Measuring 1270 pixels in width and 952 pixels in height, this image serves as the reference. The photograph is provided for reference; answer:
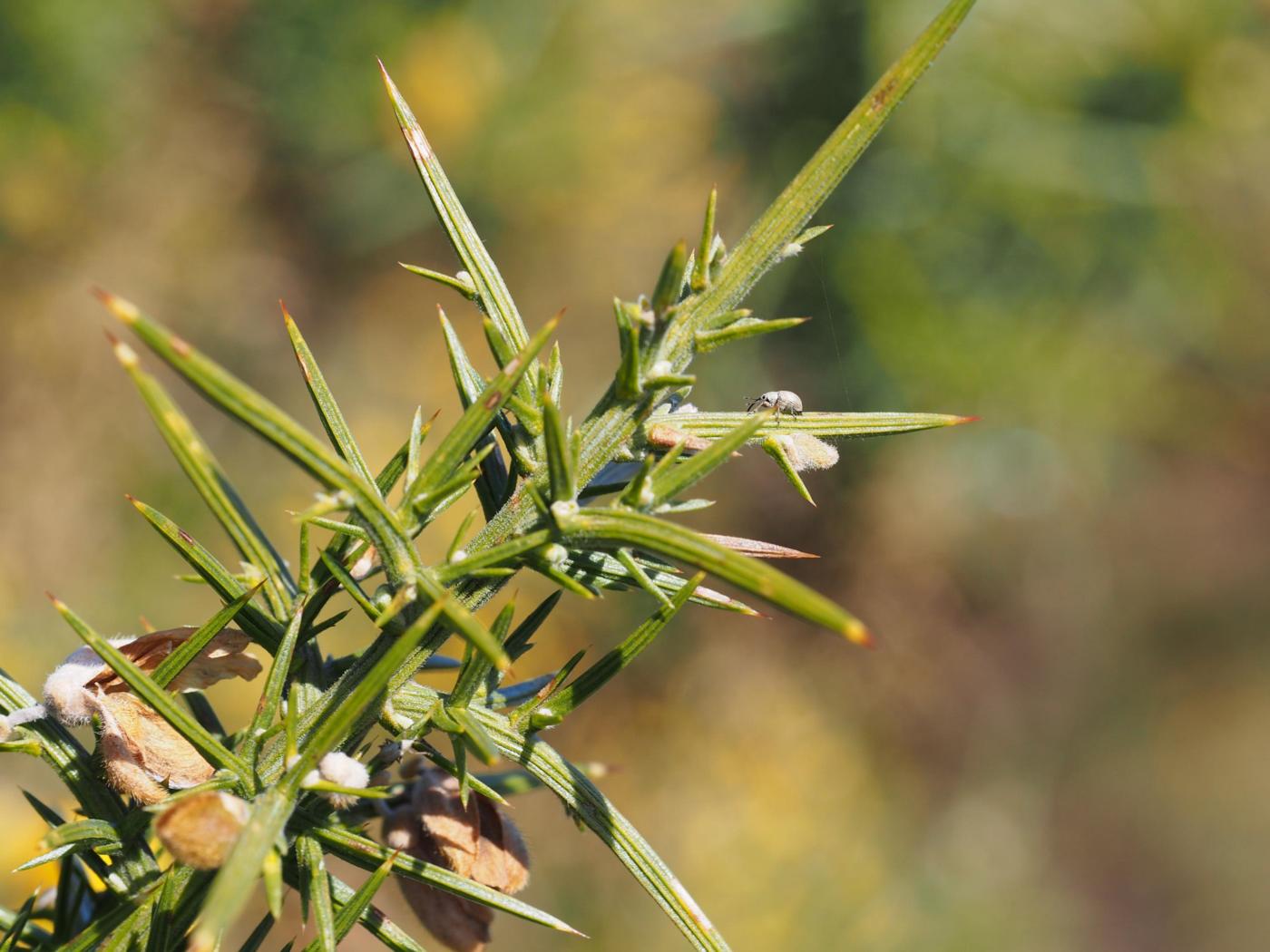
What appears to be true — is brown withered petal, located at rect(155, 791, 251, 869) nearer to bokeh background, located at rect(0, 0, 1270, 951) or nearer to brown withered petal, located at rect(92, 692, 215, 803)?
brown withered petal, located at rect(92, 692, 215, 803)

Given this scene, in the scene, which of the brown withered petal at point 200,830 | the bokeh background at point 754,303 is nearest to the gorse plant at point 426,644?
the brown withered petal at point 200,830

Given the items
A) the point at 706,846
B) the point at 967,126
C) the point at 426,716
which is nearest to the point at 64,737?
the point at 426,716

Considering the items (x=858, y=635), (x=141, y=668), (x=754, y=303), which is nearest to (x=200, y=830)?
(x=141, y=668)

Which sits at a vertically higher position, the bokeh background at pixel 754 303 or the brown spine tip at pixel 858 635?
the brown spine tip at pixel 858 635

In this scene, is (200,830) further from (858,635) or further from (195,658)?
(858,635)

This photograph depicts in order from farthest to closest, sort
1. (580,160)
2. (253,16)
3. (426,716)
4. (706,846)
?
(580,160)
(253,16)
(706,846)
(426,716)

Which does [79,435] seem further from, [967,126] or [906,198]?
[967,126]

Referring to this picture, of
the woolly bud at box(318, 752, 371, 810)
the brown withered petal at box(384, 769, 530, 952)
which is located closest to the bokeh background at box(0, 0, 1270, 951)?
the brown withered petal at box(384, 769, 530, 952)

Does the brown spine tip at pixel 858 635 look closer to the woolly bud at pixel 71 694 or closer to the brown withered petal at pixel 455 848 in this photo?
the brown withered petal at pixel 455 848
